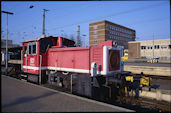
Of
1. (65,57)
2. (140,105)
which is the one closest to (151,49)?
(140,105)

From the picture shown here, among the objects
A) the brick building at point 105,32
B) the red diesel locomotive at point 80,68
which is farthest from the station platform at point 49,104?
the brick building at point 105,32

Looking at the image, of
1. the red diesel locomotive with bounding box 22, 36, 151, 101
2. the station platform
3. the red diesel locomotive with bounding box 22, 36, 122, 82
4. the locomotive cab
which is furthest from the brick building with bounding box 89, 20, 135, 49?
the station platform

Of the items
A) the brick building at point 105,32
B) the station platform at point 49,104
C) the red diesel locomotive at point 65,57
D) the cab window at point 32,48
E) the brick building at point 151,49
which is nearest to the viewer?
the station platform at point 49,104

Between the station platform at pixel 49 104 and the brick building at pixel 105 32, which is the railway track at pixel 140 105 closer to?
the station platform at pixel 49 104

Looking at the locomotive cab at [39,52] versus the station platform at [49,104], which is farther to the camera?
the locomotive cab at [39,52]

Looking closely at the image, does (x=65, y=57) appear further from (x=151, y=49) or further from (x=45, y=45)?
(x=151, y=49)

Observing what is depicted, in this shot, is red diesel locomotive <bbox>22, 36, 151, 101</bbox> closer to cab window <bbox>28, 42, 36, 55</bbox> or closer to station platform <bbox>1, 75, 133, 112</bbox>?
cab window <bbox>28, 42, 36, 55</bbox>

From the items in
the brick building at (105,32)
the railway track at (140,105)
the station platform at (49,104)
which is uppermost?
the brick building at (105,32)

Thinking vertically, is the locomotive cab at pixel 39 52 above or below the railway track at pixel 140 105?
above

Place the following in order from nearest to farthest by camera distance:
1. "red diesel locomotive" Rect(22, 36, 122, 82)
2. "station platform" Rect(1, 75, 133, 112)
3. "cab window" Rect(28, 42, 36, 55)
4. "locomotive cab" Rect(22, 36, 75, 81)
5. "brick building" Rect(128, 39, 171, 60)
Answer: "station platform" Rect(1, 75, 133, 112) < "red diesel locomotive" Rect(22, 36, 122, 82) < "locomotive cab" Rect(22, 36, 75, 81) < "cab window" Rect(28, 42, 36, 55) < "brick building" Rect(128, 39, 171, 60)

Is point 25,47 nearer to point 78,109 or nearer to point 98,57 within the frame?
point 98,57

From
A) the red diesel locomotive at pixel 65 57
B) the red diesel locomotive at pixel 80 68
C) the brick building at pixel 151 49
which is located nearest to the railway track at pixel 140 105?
the red diesel locomotive at pixel 80 68

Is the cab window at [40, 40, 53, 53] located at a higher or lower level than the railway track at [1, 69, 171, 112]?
higher

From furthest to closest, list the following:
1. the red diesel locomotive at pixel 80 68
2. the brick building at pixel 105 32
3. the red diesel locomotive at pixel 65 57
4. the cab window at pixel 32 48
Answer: the brick building at pixel 105 32
the cab window at pixel 32 48
the red diesel locomotive at pixel 65 57
the red diesel locomotive at pixel 80 68
